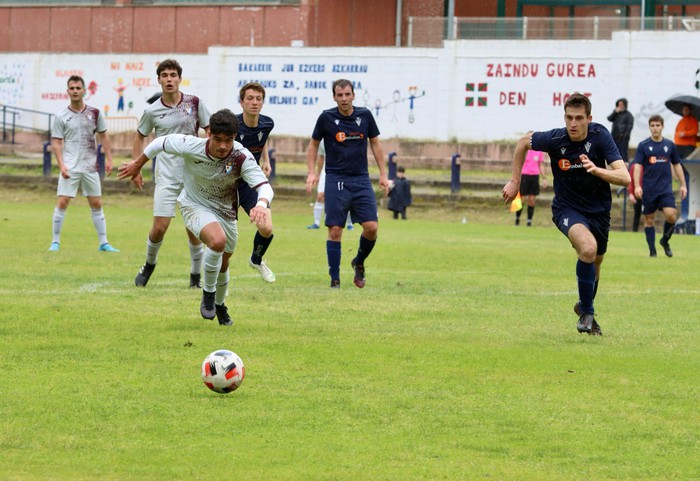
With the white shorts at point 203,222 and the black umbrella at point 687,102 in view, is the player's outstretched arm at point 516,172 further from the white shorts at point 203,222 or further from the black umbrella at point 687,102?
the black umbrella at point 687,102

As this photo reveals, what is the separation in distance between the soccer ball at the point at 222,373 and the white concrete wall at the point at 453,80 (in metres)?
31.5

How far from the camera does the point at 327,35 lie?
153 feet

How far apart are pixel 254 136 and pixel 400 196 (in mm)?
17954

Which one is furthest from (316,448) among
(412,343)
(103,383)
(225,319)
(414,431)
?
(225,319)

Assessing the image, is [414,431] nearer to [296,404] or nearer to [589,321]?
[296,404]

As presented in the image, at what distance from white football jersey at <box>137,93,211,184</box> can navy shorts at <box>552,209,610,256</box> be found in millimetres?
4244

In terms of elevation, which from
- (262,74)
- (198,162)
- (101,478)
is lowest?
(101,478)

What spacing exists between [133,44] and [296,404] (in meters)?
42.5

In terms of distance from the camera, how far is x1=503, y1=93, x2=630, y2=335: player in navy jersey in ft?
34.3

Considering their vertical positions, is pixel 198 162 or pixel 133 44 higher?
pixel 133 44

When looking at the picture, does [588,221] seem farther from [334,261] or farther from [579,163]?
[334,261]

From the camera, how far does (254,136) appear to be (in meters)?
13.4

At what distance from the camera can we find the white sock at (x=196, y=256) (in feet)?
43.0

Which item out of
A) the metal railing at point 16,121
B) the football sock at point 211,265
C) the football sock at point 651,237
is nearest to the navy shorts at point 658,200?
the football sock at point 651,237
